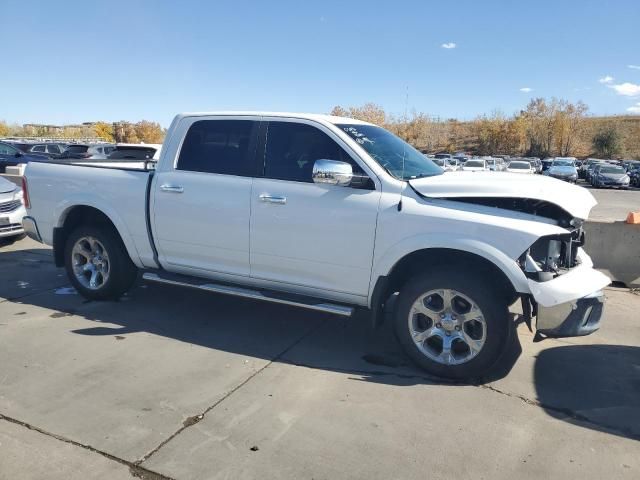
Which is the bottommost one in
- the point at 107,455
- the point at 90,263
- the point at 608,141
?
the point at 107,455

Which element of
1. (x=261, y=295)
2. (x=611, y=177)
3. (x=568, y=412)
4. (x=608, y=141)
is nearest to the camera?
(x=568, y=412)

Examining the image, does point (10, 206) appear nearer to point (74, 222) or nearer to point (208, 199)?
point (74, 222)

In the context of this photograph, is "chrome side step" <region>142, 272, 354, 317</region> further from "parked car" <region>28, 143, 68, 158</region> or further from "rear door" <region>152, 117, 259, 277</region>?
"parked car" <region>28, 143, 68, 158</region>

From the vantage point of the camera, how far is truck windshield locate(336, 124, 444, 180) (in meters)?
4.21

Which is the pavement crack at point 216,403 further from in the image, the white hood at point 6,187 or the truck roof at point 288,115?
the white hood at point 6,187

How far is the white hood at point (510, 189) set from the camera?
360 cm

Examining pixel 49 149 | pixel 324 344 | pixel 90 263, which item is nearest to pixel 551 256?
pixel 324 344

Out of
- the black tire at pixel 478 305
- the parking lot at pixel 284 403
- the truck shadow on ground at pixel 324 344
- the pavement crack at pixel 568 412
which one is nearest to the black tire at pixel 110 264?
the truck shadow on ground at pixel 324 344

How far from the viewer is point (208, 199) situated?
181 inches

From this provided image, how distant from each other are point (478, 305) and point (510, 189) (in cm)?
88

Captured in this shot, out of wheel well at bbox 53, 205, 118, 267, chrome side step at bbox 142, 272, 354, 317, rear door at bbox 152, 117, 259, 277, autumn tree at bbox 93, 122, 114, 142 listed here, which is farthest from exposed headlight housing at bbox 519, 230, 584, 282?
autumn tree at bbox 93, 122, 114, 142

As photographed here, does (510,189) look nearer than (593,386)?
Yes

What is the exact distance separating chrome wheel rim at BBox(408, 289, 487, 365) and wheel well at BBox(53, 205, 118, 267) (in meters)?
3.41

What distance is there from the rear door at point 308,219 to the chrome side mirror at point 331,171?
209 mm
